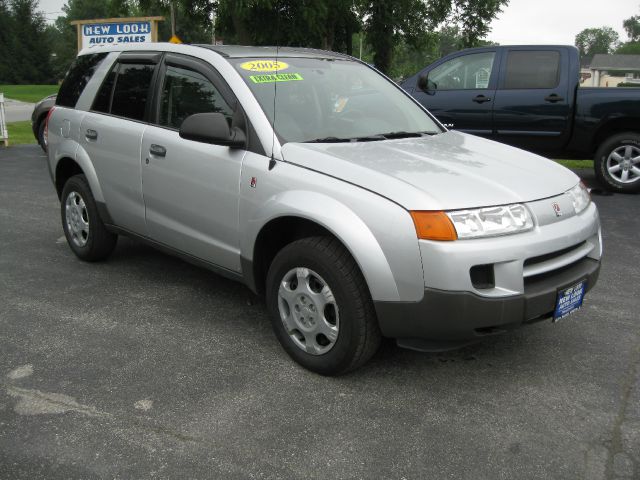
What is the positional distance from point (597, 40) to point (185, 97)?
17929 centimetres

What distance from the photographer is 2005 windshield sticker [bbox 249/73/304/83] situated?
3952 millimetres

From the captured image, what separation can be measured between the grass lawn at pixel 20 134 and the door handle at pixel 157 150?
11.2 m

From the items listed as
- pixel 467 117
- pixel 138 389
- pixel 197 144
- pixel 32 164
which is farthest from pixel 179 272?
pixel 32 164

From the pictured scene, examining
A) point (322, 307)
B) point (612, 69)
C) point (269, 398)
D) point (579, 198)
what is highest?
point (612, 69)

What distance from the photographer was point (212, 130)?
12.0 ft

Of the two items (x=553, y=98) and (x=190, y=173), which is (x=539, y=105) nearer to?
(x=553, y=98)

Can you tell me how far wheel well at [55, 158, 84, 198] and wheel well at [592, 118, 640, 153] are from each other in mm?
6539

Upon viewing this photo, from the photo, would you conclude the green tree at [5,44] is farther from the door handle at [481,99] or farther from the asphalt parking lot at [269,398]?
the asphalt parking lot at [269,398]

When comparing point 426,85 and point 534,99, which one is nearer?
point 534,99

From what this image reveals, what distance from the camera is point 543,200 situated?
3.27 meters

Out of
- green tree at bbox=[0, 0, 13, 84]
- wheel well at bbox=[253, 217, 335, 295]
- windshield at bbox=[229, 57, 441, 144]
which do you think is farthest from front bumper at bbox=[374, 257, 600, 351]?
green tree at bbox=[0, 0, 13, 84]

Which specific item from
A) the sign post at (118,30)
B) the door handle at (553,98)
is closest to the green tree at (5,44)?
the sign post at (118,30)

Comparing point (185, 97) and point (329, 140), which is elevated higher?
point (185, 97)

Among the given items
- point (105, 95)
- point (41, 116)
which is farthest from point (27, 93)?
point (105, 95)
